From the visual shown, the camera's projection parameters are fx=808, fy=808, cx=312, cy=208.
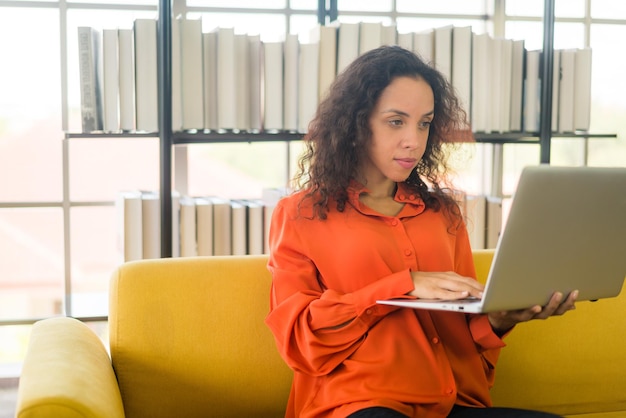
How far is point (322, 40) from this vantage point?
8.34 ft

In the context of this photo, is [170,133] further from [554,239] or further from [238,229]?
[554,239]

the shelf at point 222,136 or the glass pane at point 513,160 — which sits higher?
the shelf at point 222,136

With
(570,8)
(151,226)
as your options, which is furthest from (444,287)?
(570,8)

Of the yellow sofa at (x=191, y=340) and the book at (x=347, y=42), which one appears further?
the book at (x=347, y=42)

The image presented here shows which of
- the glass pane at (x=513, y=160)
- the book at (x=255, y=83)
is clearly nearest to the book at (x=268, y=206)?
the book at (x=255, y=83)

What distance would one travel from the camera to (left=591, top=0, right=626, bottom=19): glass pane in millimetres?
3500

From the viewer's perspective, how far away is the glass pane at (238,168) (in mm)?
3070

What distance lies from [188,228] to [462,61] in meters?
1.05

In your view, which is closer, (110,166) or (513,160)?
(110,166)

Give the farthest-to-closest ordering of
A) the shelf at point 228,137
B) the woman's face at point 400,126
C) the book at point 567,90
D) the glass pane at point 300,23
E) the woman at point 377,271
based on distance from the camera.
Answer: the glass pane at point 300,23, the book at point 567,90, the shelf at point 228,137, the woman's face at point 400,126, the woman at point 377,271

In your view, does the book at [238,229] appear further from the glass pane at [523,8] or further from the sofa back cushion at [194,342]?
the glass pane at [523,8]

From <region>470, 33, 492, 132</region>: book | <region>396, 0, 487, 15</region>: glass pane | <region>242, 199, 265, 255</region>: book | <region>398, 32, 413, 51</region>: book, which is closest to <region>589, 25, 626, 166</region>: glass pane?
<region>396, 0, 487, 15</region>: glass pane

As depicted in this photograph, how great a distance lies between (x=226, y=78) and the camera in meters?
2.49

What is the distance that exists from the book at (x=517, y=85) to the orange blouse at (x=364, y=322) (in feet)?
3.56
